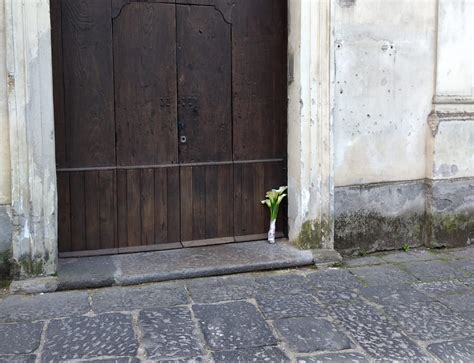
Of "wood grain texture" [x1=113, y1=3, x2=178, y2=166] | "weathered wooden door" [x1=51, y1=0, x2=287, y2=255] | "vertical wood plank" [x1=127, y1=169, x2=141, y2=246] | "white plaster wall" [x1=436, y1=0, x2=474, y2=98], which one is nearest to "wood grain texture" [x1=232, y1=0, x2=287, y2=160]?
"weathered wooden door" [x1=51, y1=0, x2=287, y2=255]

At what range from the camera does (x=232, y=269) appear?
14.6ft

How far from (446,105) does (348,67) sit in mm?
1102

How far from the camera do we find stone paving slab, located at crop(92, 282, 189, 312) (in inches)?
150

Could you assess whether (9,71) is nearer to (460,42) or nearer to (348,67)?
(348,67)

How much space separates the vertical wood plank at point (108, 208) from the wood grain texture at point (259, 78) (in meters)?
1.14

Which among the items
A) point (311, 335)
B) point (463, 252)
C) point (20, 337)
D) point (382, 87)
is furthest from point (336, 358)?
point (382, 87)

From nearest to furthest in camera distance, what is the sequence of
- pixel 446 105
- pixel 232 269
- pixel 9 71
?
pixel 9 71
pixel 232 269
pixel 446 105

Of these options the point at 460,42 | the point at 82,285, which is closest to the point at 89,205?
the point at 82,285

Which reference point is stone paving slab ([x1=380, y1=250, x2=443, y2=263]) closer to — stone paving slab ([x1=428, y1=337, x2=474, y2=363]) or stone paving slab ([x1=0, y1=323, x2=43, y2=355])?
stone paving slab ([x1=428, y1=337, x2=474, y2=363])

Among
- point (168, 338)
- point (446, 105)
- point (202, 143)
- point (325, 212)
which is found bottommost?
point (168, 338)

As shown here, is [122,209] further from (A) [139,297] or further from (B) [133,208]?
(A) [139,297]

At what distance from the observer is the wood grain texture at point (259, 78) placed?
4.94m

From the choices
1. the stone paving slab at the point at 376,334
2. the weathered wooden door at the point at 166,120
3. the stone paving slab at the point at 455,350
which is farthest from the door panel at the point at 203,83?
the stone paving slab at the point at 455,350

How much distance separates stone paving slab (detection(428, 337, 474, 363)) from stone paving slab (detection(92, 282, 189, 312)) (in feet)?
5.49
